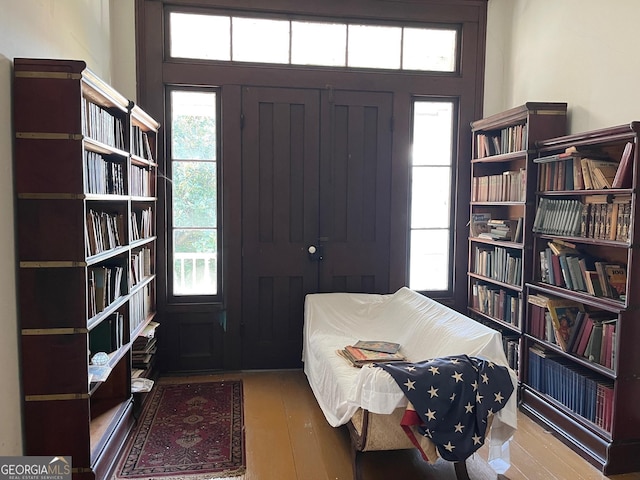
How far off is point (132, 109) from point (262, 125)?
3.99 feet

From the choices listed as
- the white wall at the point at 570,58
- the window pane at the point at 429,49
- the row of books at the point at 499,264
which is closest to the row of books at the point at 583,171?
the white wall at the point at 570,58

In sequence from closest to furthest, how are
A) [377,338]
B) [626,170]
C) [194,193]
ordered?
[626,170]
[377,338]
[194,193]

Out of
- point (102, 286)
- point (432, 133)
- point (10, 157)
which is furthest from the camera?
point (432, 133)

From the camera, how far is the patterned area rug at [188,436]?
8.75ft

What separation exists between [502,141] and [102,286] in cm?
306

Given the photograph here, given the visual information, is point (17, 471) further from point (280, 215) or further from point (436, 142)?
point (436, 142)

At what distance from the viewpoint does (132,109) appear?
3.13m

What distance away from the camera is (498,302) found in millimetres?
3914

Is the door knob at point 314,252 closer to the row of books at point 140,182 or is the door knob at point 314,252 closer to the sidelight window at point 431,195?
the sidelight window at point 431,195

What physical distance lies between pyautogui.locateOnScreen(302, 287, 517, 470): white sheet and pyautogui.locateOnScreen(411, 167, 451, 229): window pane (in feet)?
2.76

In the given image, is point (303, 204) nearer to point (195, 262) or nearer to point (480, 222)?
point (195, 262)

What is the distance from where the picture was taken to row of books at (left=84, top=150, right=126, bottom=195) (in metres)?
2.43

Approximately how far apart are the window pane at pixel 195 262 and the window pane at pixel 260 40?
150cm

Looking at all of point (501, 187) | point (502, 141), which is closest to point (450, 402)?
point (501, 187)
